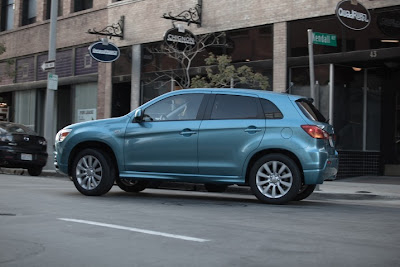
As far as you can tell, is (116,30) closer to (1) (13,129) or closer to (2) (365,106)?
(1) (13,129)

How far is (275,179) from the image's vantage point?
31.9ft

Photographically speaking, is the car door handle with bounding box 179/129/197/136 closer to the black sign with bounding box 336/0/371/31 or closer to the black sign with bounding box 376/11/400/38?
the black sign with bounding box 336/0/371/31

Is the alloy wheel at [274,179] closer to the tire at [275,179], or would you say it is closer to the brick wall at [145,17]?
the tire at [275,179]

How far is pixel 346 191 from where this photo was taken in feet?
42.8

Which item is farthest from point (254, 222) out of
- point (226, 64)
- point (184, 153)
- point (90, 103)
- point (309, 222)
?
point (90, 103)

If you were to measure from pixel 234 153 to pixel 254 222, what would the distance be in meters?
2.36

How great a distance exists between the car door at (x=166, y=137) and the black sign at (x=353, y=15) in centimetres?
615

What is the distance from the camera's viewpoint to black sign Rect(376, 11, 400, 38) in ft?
51.6

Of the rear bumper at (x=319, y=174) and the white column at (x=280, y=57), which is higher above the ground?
the white column at (x=280, y=57)

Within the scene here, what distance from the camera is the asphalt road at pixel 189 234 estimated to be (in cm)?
535

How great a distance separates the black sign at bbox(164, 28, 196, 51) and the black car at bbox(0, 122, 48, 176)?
187 inches

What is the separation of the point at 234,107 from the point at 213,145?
0.70 metres

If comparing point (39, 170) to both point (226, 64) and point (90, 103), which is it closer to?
point (226, 64)

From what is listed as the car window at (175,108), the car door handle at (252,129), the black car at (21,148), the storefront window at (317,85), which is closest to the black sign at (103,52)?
the black car at (21,148)
